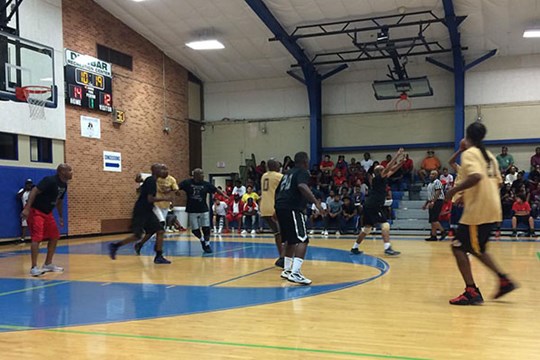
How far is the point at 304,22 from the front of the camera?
1752 cm

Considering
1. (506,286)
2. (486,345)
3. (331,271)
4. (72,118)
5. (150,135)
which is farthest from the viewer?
(150,135)

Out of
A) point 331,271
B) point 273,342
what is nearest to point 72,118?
point 331,271

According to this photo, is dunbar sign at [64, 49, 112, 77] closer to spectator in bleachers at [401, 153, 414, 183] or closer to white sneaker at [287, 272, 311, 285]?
spectator in bleachers at [401, 153, 414, 183]

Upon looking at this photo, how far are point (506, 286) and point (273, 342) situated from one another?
2756 millimetres

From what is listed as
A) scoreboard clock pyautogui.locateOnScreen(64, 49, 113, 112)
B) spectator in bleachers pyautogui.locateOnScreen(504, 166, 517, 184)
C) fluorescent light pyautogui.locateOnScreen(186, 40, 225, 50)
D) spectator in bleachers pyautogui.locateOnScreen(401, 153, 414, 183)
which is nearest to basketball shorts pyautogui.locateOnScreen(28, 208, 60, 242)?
scoreboard clock pyautogui.locateOnScreen(64, 49, 113, 112)

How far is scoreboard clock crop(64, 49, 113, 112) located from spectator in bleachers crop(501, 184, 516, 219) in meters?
13.7

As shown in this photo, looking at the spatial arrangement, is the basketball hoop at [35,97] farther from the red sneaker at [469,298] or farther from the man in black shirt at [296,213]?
the red sneaker at [469,298]

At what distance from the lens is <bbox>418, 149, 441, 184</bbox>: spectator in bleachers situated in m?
19.6

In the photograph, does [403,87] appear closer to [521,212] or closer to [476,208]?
[521,212]

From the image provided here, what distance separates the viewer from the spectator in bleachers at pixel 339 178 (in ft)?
63.9

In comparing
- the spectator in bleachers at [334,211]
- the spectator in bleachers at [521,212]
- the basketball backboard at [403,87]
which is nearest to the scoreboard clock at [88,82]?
the spectator in bleachers at [334,211]

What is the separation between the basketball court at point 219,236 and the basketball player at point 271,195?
372mm

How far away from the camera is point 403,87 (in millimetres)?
18156

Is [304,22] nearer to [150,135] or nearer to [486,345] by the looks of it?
[150,135]
